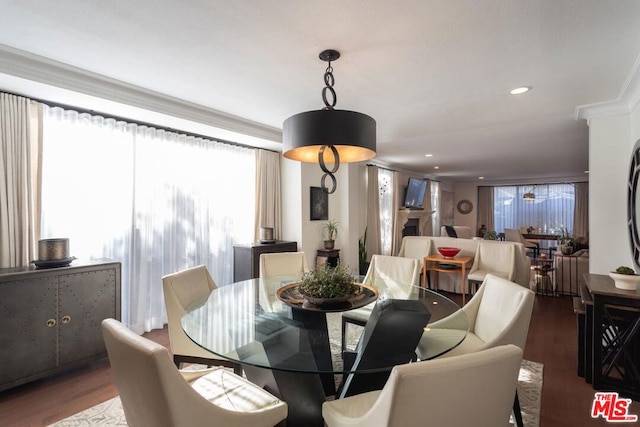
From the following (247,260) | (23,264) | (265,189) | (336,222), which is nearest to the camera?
(23,264)

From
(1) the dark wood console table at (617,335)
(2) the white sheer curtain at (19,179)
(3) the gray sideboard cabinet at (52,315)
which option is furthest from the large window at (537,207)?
(2) the white sheer curtain at (19,179)

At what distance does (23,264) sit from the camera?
8.16ft

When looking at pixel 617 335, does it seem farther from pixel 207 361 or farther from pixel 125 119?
pixel 125 119

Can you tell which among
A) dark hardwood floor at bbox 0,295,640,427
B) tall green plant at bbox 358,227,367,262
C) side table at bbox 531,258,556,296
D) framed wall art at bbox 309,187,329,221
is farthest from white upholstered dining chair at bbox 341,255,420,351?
side table at bbox 531,258,556,296

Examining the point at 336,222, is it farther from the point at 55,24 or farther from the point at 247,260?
the point at 55,24

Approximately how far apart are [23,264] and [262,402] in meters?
2.46

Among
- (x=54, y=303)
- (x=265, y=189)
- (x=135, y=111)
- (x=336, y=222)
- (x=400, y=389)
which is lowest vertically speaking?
(x=54, y=303)

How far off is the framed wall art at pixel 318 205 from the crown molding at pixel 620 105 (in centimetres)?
324

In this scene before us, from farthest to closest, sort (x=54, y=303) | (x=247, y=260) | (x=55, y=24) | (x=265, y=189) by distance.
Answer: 1. (x=265, y=189)
2. (x=247, y=260)
3. (x=54, y=303)
4. (x=55, y=24)

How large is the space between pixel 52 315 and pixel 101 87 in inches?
72.4

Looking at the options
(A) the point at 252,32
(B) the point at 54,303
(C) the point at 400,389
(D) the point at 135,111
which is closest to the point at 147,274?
(B) the point at 54,303

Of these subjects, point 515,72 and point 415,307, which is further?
point 515,72

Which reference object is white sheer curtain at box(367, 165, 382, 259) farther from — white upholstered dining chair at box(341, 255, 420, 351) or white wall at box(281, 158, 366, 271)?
white upholstered dining chair at box(341, 255, 420, 351)

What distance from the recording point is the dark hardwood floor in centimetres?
194
